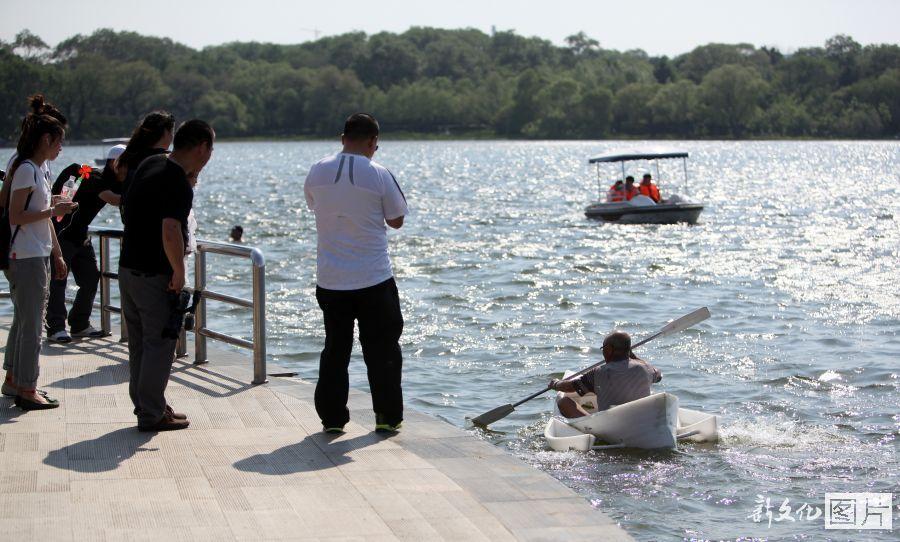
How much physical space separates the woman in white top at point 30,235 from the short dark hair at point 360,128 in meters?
1.91

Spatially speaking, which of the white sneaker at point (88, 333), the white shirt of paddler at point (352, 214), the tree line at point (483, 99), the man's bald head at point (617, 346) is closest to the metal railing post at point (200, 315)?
the white sneaker at point (88, 333)

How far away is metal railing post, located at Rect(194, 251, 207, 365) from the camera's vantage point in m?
9.32

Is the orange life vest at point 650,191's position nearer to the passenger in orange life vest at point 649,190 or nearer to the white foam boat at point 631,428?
the passenger in orange life vest at point 649,190

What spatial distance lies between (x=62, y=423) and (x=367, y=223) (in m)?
2.25

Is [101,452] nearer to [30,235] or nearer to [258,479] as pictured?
[258,479]

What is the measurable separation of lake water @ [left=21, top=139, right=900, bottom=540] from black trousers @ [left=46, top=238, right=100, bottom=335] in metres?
2.97

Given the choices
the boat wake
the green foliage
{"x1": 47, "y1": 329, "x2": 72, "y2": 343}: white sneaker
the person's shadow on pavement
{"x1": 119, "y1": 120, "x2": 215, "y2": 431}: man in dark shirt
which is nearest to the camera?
the person's shadow on pavement

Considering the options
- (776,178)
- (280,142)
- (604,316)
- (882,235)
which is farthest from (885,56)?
(604,316)

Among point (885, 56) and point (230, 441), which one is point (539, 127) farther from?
point (230, 441)

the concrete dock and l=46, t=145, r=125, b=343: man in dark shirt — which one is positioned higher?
l=46, t=145, r=125, b=343: man in dark shirt

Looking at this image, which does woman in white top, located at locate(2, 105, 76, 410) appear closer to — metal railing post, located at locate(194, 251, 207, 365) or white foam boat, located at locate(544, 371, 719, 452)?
metal railing post, located at locate(194, 251, 207, 365)

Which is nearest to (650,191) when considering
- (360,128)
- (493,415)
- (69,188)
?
(493,415)

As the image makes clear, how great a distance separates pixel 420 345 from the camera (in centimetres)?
1549

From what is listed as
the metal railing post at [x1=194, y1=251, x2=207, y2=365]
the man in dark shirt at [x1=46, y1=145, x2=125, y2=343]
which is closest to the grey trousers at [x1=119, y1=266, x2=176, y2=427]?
the metal railing post at [x1=194, y1=251, x2=207, y2=365]
